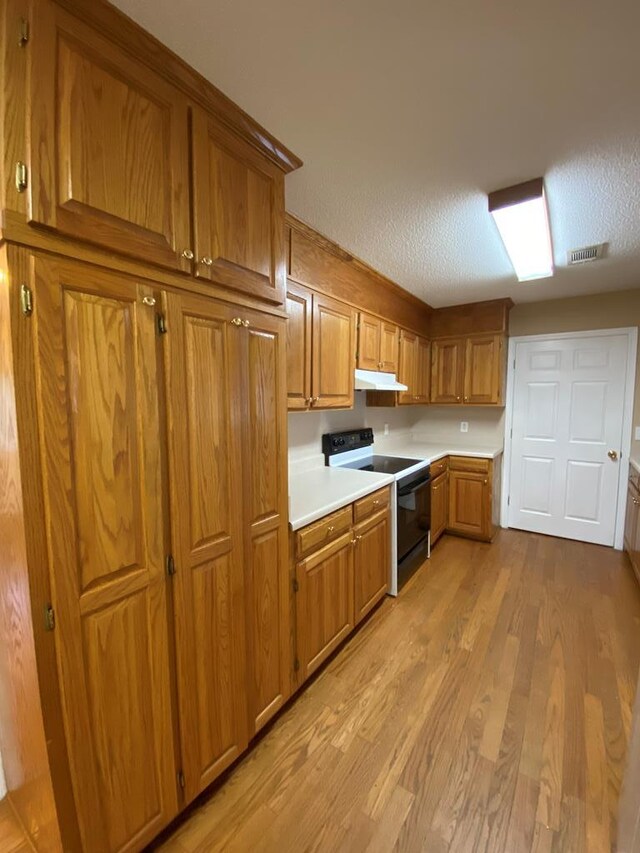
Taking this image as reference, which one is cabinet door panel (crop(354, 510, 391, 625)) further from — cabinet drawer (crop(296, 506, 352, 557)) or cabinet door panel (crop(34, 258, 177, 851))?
cabinet door panel (crop(34, 258, 177, 851))

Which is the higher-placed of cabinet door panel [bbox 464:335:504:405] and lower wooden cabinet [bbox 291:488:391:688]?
cabinet door panel [bbox 464:335:504:405]

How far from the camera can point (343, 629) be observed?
206 cm

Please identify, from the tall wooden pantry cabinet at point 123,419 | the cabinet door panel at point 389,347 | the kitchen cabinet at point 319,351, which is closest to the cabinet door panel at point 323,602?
the tall wooden pantry cabinet at point 123,419

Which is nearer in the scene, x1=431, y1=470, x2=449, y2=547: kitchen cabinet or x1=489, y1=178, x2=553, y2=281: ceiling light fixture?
x1=489, y1=178, x2=553, y2=281: ceiling light fixture

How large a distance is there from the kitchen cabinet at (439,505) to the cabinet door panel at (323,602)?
1532 millimetres

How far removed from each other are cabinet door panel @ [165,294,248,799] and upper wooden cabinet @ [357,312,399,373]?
149 centimetres

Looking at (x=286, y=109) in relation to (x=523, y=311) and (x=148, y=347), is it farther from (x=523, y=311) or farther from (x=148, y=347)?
(x=523, y=311)

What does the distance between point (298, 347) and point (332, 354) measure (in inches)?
13.6

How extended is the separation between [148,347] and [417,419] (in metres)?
3.80

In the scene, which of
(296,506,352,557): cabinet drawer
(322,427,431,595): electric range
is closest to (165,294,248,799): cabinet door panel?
(296,506,352,557): cabinet drawer

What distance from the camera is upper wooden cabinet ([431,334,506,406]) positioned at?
360 centimetres

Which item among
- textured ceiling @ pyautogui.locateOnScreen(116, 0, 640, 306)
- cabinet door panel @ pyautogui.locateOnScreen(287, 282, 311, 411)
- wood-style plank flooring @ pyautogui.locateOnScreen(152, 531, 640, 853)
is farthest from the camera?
cabinet door panel @ pyautogui.locateOnScreen(287, 282, 311, 411)

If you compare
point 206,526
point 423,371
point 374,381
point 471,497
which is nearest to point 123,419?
point 206,526

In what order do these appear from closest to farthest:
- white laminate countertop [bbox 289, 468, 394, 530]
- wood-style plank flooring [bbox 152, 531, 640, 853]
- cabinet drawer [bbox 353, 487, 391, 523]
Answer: wood-style plank flooring [bbox 152, 531, 640, 853], white laminate countertop [bbox 289, 468, 394, 530], cabinet drawer [bbox 353, 487, 391, 523]
